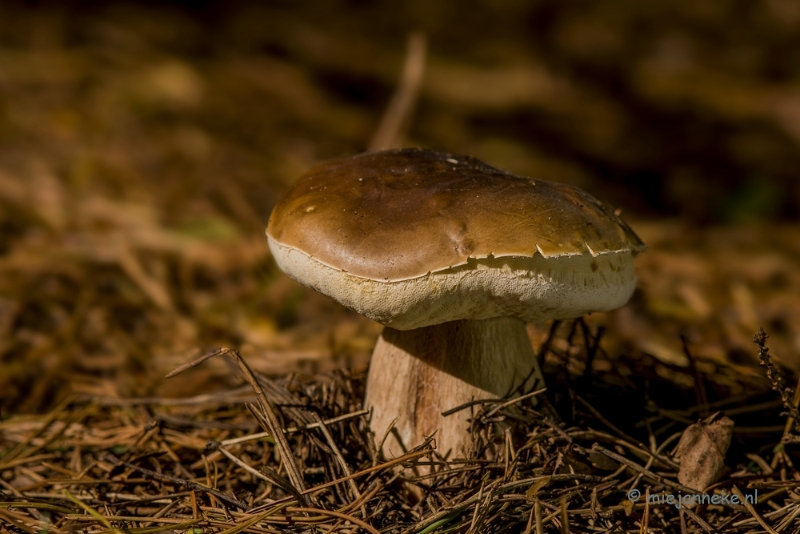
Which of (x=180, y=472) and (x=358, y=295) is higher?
(x=358, y=295)

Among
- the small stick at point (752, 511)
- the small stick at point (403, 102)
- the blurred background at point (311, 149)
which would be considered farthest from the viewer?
the small stick at point (403, 102)

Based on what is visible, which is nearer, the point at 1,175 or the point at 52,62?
the point at 1,175

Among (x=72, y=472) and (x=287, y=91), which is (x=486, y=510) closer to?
(x=72, y=472)

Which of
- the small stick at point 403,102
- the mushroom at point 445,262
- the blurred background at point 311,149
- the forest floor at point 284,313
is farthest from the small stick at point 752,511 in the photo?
the small stick at point 403,102

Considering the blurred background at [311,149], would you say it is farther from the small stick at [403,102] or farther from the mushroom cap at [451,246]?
the mushroom cap at [451,246]

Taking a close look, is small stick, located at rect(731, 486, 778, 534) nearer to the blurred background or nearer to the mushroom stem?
the mushroom stem

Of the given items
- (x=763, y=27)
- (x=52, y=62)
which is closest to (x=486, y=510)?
(x=52, y=62)
